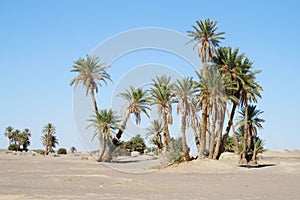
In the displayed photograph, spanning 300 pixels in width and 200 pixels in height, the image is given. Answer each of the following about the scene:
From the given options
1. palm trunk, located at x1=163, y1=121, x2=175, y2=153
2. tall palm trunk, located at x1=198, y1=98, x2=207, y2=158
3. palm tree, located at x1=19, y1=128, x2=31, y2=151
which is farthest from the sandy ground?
palm tree, located at x1=19, y1=128, x2=31, y2=151

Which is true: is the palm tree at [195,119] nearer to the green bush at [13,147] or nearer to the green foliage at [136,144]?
the green foliage at [136,144]

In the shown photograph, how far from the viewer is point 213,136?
41.9m

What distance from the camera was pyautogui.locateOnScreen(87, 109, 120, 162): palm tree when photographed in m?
54.8

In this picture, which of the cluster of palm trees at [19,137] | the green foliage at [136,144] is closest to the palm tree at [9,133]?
the cluster of palm trees at [19,137]

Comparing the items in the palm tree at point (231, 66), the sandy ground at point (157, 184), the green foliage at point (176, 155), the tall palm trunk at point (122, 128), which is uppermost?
the palm tree at point (231, 66)

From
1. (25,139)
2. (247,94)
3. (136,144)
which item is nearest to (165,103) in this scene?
(247,94)

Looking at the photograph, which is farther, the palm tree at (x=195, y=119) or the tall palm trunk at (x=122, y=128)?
the tall palm trunk at (x=122, y=128)

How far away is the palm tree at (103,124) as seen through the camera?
5475 centimetres

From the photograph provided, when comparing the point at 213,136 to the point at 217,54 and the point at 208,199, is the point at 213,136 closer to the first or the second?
the point at 217,54

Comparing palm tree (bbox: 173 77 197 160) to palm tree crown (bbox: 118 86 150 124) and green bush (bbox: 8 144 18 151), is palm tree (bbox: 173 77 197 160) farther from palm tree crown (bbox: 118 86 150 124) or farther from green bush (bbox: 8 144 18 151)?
green bush (bbox: 8 144 18 151)

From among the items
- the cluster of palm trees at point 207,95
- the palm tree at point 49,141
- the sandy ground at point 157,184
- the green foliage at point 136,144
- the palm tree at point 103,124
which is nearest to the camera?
the sandy ground at point 157,184

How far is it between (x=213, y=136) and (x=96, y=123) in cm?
1969

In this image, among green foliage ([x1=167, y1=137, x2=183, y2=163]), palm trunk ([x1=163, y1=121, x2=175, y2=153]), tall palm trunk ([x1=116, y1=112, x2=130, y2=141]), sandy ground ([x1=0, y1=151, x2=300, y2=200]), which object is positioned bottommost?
sandy ground ([x1=0, y1=151, x2=300, y2=200])

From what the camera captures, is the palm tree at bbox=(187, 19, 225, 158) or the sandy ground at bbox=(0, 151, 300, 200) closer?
the sandy ground at bbox=(0, 151, 300, 200)
